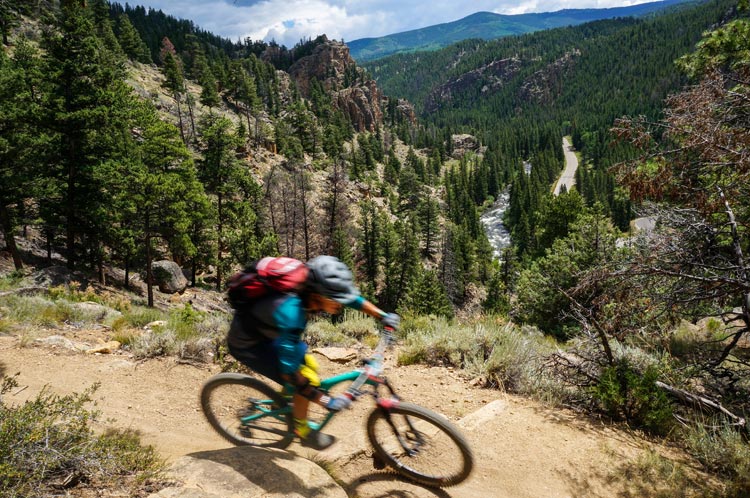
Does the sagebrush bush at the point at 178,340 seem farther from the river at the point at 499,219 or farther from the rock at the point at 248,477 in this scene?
the river at the point at 499,219

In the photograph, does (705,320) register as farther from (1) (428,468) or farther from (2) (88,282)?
(2) (88,282)

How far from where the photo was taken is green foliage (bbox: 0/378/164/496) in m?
2.53

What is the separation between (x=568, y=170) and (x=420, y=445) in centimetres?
13816

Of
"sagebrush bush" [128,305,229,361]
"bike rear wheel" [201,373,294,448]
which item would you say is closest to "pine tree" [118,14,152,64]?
"sagebrush bush" [128,305,229,361]

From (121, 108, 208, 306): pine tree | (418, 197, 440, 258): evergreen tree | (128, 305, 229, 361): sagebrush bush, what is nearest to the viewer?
(128, 305, 229, 361): sagebrush bush

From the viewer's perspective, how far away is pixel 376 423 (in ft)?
11.5

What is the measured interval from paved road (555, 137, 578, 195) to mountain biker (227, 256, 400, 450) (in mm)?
102664

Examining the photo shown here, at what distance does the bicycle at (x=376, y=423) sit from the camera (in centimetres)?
318

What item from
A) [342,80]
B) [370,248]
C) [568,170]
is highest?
[342,80]

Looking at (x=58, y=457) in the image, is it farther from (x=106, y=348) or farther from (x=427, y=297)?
(x=427, y=297)

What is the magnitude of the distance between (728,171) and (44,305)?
1213 centimetres

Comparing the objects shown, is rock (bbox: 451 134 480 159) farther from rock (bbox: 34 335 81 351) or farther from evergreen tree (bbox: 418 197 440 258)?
rock (bbox: 34 335 81 351)

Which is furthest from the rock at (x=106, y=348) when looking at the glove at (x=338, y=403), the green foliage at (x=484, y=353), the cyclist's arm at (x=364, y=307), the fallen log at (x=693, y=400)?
the fallen log at (x=693, y=400)

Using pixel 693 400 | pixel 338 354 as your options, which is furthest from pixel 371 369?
pixel 693 400
